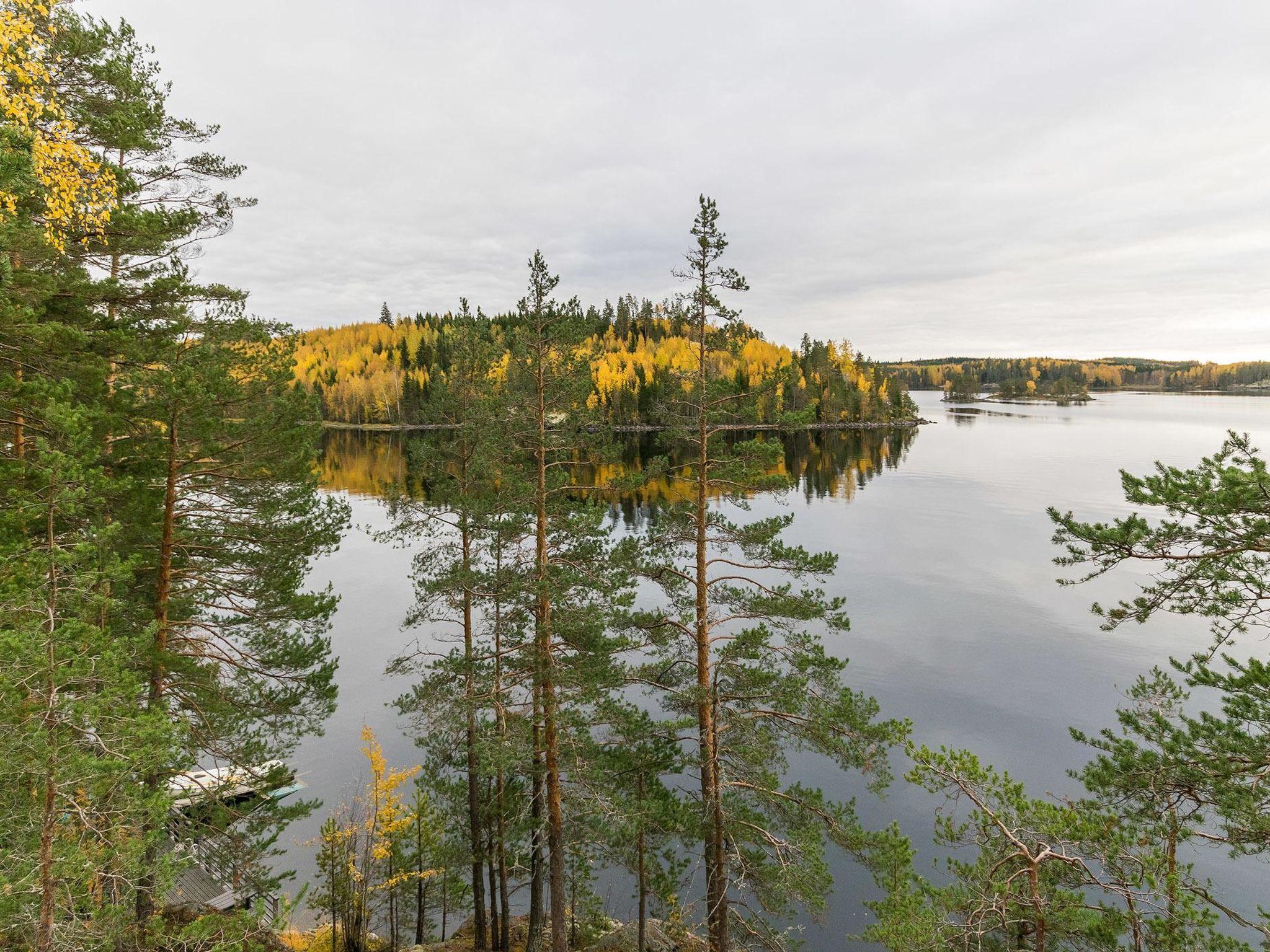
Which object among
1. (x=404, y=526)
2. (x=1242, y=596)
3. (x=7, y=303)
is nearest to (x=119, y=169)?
(x=7, y=303)

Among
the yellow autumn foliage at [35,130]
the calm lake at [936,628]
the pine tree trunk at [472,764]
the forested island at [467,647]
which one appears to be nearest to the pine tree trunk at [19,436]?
the forested island at [467,647]

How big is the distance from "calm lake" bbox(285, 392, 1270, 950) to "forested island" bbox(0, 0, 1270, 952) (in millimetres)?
2789

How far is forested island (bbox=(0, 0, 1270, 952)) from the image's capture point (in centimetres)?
606

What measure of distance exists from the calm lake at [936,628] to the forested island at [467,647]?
2789mm

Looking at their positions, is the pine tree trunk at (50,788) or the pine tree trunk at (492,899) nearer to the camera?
the pine tree trunk at (50,788)

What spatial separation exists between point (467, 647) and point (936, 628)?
82.5ft

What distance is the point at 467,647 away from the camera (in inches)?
491

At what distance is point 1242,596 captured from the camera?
654cm

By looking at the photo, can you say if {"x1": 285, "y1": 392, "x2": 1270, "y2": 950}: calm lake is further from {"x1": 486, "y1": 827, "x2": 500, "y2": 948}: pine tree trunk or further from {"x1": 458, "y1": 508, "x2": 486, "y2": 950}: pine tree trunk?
{"x1": 458, "y1": 508, "x2": 486, "y2": 950}: pine tree trunk

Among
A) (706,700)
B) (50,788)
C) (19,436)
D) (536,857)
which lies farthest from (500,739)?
(19,436)

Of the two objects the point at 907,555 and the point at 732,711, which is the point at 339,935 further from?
the point at 907,555

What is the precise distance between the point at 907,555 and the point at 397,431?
9991 centimetres

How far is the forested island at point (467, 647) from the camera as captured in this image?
6.06m

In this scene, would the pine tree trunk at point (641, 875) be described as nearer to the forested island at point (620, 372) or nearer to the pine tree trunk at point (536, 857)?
the pine tree trunk at point (536, 857)
